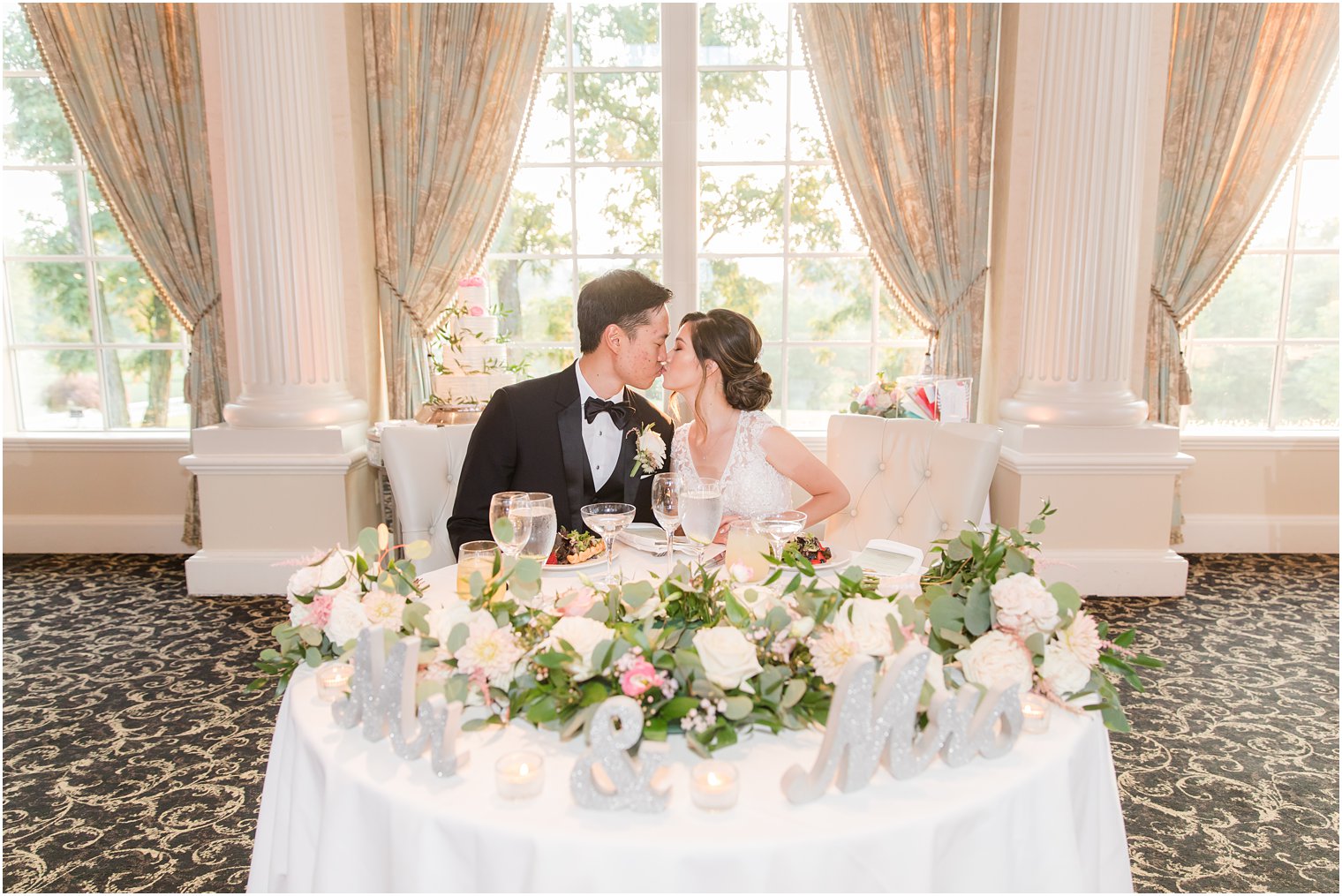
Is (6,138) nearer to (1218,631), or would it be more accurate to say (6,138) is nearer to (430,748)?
(430,748)

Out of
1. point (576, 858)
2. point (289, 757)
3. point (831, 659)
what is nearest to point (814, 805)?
point (831, 659)

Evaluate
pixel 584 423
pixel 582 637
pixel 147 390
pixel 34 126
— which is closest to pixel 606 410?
pixel 584 423

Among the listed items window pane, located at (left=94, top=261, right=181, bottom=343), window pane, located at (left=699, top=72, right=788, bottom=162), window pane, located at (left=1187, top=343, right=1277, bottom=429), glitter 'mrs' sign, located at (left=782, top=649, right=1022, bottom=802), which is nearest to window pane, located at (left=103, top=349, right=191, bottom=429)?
window pane, located at (left=94, top=261, right=181, bottom=343)

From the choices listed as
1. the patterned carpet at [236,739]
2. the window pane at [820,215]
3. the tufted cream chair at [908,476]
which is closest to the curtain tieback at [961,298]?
the window pane at [820,215]

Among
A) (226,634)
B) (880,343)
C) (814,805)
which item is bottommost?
(226,634)

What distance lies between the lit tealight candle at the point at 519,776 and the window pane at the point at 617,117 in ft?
15.7

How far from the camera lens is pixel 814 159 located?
5.36 metres

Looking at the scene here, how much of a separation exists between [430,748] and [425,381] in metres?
4.35

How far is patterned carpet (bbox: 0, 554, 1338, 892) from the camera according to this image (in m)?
2.39

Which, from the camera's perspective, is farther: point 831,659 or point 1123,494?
point 1123,494

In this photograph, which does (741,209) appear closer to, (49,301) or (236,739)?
(236,739)

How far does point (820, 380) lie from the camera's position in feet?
18.4

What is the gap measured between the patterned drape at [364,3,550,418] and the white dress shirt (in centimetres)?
261

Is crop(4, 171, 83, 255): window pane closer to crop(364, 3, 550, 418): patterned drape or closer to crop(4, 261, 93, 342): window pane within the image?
crop(4, 261, 93, 342): window pane
